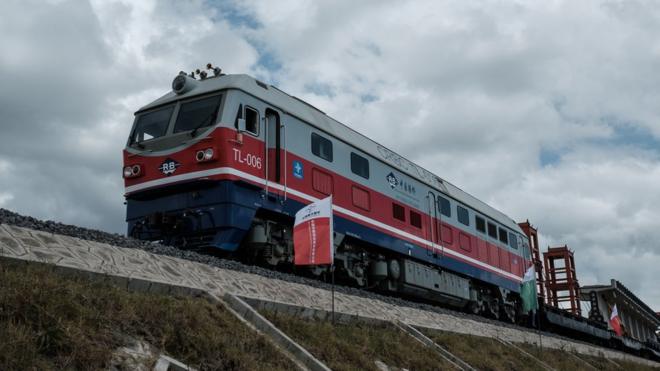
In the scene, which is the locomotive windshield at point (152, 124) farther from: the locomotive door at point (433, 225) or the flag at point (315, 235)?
the locomotive door at point (433, 225)

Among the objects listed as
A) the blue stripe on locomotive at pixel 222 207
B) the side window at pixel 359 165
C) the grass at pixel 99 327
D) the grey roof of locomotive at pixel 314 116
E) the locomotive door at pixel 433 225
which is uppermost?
the grey roof of locomotive at pixel 314 116

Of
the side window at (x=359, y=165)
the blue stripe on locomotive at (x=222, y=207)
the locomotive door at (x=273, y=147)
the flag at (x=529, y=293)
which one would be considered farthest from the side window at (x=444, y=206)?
the locomotive door at (x=273, y=147)

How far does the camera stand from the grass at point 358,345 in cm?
920

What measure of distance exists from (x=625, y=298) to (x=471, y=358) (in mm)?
35406

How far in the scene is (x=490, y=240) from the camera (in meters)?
25.6

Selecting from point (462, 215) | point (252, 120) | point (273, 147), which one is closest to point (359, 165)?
point (273, 147)

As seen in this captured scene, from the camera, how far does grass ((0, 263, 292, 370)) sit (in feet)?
19.1

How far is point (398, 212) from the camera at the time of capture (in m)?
19.3

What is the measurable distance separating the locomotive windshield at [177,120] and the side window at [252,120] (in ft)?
2.22

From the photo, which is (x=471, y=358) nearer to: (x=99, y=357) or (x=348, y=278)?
(x=348, y=278)

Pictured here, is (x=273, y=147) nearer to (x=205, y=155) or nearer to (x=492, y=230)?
(x=205, y=155)

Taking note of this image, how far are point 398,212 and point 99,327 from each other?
1335cm

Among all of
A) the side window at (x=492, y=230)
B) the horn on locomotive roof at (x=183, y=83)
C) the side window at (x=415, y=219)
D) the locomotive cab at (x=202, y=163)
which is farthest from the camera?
the side window at (x=492, y=230)

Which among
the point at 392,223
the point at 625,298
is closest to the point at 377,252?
the point at 392,223
